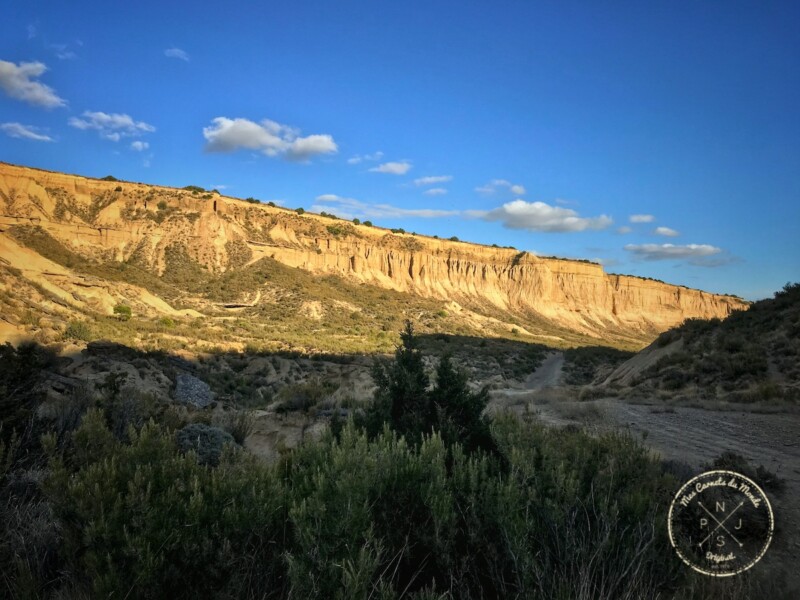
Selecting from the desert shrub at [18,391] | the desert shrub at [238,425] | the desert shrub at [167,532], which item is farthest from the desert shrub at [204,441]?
the desert shrub at [167,532]

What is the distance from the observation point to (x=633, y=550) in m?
3.45

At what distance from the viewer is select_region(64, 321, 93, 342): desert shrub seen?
70.2 feet

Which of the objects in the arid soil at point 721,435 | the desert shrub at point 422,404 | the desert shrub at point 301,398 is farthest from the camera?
the desert shrub at point 301,398

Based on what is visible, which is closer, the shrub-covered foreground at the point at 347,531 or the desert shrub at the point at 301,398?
the shrub-covered foreground at the point at 347,531

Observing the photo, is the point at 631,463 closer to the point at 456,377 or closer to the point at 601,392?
the point at 456,377

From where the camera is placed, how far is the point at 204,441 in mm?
7625

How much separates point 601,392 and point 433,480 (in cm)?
1636

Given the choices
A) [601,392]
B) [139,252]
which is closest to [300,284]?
[139,252]

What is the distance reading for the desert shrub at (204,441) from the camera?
6980 mm
